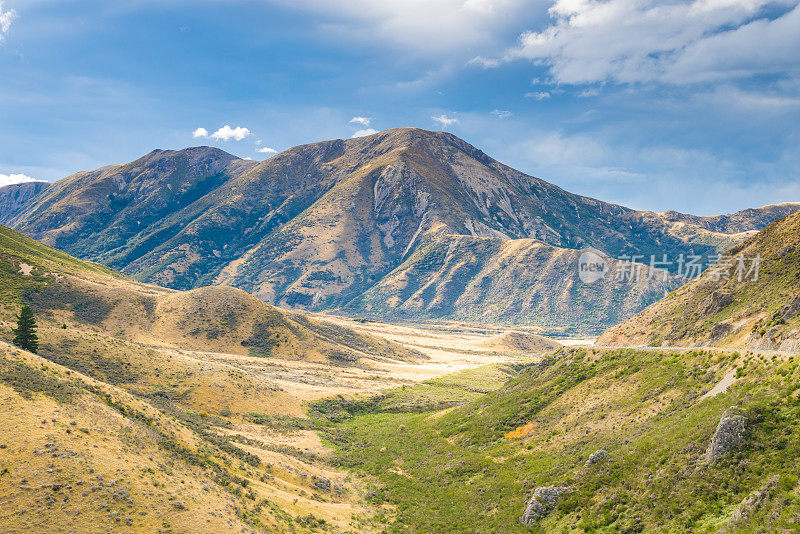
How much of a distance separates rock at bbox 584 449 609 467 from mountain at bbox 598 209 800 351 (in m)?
17.9

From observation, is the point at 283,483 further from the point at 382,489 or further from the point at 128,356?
the point at 128,356

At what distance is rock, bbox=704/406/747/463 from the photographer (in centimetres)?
2099

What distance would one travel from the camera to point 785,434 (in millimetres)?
20062

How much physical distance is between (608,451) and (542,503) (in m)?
5.69

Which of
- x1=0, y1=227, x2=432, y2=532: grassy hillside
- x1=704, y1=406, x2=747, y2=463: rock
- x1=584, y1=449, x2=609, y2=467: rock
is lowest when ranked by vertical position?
x1=0, y1=227, x2=432, y2=532: grassy hillside

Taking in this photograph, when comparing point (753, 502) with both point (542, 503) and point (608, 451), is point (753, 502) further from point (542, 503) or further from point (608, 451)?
point (542, 503)

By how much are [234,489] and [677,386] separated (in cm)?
3225

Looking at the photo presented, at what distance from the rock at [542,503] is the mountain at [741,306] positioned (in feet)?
71.3

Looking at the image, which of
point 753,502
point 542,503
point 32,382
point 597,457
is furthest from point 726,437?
point 32,382

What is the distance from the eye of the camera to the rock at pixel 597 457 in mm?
26984

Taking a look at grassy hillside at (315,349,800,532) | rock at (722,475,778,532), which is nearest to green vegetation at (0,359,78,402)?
grassy hillside at (315,349,800,532)

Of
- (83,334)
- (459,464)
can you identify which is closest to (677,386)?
(459,464)

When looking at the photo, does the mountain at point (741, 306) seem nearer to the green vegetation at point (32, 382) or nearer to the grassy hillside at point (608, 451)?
the grassy hillside at point (608, 451)

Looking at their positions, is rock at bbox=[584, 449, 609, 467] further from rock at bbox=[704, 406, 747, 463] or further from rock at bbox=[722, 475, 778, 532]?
rock at bbox=[722, 475, 778, 532]
